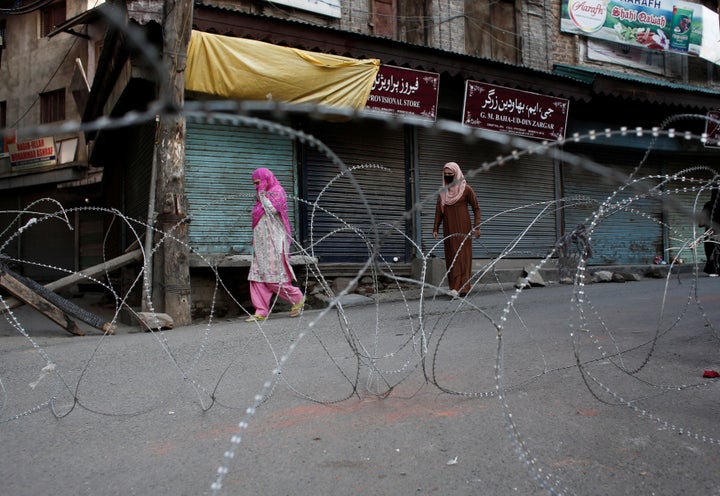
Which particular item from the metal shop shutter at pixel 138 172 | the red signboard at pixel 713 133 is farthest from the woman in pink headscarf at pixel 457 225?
the metal shop shutter at pixel 138 172

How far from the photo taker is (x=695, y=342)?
14.9 ft

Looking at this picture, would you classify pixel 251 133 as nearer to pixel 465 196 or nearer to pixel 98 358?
pixel 465 196

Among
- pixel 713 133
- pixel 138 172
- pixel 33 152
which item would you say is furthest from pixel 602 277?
pixel 33 152

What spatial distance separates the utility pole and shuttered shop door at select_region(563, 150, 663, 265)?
8683mm

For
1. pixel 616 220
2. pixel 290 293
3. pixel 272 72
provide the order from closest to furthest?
pixel 290 293 → pixel 272 72 → pixel 616 220

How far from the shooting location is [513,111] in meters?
11.4

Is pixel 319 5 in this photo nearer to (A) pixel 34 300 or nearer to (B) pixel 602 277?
(B) pixel 602 277

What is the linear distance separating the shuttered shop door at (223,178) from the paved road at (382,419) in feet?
13.2

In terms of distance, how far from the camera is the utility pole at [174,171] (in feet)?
23.0

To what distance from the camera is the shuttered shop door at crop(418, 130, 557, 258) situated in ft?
37.4

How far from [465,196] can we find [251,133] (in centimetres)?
347

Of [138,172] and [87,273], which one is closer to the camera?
[87,273]

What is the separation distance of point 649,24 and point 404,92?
8.68 m

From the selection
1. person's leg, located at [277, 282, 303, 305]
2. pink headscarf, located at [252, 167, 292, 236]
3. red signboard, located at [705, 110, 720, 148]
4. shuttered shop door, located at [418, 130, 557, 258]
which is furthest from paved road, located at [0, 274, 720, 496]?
shuttered shop door, located at [418, 130, 557, 258]
